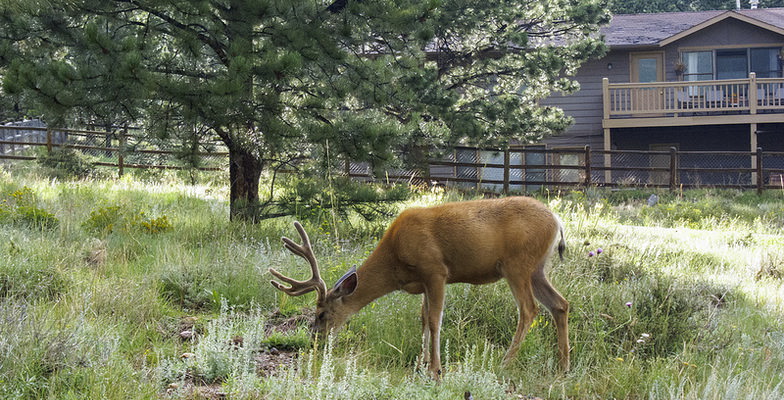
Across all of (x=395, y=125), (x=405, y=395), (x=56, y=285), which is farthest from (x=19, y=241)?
(x=405, y=395)

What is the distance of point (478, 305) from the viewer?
6.91 m

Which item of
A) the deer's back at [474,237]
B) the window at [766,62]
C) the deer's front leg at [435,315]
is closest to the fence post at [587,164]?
the window at [766,62]

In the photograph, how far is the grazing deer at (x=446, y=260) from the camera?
5.91m

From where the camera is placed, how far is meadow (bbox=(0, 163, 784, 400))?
15.7 feet

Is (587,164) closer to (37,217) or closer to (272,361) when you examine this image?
(37,217)

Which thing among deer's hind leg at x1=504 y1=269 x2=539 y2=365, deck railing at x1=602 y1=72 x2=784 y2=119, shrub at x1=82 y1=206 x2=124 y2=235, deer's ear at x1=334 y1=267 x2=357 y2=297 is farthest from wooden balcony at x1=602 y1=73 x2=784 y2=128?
deer's ear at x1=334 y1=267 x2=357 y2=297

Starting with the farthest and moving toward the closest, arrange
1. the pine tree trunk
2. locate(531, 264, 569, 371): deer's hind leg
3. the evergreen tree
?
the pine tree trunk → the evergreen tree → locate(531, 264, 569, 371): deer's hind leg

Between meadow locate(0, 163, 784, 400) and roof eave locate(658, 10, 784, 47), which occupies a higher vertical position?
roof eave locate(658, 10, 784, 47)

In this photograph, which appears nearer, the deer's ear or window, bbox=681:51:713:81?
the deer's ear

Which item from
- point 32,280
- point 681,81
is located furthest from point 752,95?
point 32,280

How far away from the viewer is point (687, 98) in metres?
25.6

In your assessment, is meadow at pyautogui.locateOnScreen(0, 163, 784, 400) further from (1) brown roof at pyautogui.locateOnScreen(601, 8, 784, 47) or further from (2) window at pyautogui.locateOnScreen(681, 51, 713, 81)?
(2) window at pyautogui.locateOnScreen(681, 51, 713, 81)

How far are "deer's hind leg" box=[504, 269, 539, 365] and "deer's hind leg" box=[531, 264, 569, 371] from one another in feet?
0.84

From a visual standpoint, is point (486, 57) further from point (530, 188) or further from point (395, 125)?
point (395, 125)
